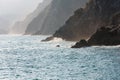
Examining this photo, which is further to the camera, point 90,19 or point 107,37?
point 90,19

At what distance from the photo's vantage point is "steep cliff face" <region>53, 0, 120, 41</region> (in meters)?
168

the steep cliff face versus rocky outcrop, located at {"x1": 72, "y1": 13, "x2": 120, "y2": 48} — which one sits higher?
the steep cliff face

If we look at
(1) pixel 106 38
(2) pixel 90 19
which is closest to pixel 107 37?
(1) pixel 106 38

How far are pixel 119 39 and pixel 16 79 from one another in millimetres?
61902

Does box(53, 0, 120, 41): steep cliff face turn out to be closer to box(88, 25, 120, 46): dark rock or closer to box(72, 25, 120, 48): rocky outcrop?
box(72, 25, 120, 48): rocky outcrop

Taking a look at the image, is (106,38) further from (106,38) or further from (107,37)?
(107,37)

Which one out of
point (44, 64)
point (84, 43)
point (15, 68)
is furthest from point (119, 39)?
point (15, 68)

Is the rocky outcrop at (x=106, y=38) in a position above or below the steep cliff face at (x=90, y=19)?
below

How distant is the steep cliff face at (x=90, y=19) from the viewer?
16775 cm

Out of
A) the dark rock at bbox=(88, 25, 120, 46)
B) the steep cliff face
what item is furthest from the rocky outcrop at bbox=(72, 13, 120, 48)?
the steep cliff face

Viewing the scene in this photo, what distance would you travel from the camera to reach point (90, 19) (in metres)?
181

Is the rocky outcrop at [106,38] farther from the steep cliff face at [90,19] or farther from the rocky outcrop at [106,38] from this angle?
the steep cliff face at [90,19]

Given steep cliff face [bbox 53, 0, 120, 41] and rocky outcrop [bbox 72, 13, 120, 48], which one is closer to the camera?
rocky outcrop [bbox 72, 13, 120, 48]

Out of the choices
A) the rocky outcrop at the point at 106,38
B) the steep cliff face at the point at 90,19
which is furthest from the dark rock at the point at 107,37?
the steep cliff face at the point at 90,19
